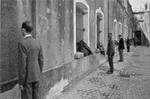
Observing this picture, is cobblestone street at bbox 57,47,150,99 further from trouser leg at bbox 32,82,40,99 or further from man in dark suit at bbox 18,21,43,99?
man in dark suit at bbox 18,21,43,99

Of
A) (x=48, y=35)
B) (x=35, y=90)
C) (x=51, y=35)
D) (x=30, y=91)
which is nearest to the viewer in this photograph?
(x=30, y=91)

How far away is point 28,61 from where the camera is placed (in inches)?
135

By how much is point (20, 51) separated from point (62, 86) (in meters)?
3.28

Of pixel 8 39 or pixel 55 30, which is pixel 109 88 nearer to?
pixel 55 30

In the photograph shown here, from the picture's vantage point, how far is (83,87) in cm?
725

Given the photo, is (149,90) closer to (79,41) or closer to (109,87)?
(109,87)

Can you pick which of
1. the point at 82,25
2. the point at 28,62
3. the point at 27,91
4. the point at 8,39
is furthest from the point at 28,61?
the point at 82,25

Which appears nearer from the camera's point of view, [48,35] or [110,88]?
[48,35]

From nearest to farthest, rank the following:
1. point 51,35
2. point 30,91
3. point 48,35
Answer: point 30,91, point 48,35, point 51,35

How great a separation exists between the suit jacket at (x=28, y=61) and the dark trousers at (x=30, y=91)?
4.4 inches

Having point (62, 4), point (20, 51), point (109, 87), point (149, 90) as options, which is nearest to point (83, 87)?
point (109, 87)

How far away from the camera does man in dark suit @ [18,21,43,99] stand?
3369 mm

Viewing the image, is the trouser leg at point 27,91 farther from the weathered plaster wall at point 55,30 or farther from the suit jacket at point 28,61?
the weathered plaster wall at point 55,30

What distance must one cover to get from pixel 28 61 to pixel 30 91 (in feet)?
1.68
